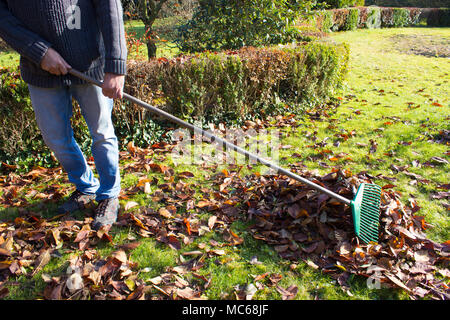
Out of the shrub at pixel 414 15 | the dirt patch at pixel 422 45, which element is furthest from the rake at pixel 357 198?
Result: the shrub at pixel 414 15

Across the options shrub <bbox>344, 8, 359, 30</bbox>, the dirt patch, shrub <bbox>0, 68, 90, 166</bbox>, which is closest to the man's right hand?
shrub <bbox>0, 68, 90, 166</bbox>

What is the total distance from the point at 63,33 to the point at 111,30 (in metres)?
0.35

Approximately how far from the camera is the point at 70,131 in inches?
112

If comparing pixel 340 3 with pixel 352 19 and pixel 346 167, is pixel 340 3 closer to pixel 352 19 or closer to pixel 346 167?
pixel 352 19

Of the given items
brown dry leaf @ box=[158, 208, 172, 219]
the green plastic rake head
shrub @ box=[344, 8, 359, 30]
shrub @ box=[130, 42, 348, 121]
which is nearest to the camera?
the green plastic rake head

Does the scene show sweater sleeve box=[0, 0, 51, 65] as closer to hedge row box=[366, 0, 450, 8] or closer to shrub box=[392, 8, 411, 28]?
shrub box=[392, 8, 411, 28]

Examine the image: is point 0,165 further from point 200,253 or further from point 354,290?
point 354,290

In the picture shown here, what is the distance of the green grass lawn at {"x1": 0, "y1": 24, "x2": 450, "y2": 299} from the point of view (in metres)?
2.39

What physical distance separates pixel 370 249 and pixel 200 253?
138 centimetres

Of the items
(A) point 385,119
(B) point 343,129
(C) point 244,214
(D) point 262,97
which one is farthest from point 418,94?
A: (C) point 244,214

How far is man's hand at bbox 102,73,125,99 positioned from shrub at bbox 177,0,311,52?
557 centimetres

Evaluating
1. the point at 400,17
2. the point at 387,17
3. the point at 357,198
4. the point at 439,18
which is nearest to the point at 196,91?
the point at 357,198

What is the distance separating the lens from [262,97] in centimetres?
576

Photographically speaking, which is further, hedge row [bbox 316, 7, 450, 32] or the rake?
hedge row [bbox 316, 7, 450, 32]
